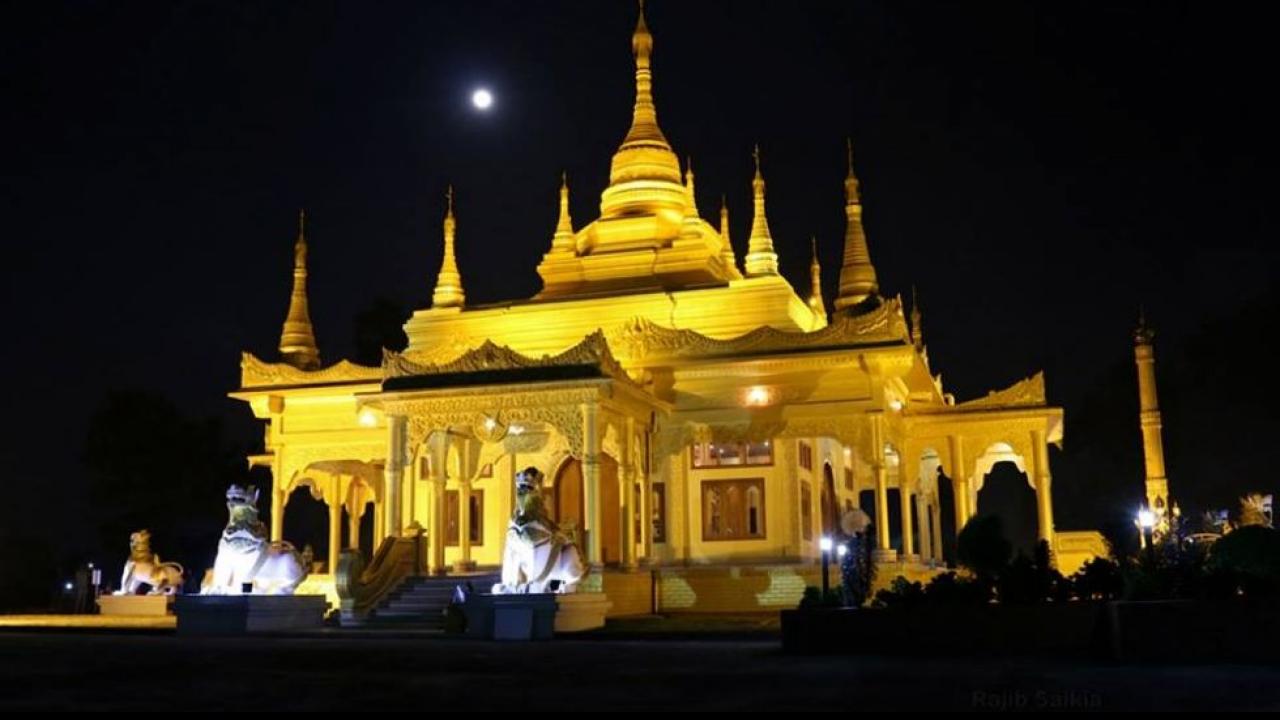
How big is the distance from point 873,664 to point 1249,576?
329cm

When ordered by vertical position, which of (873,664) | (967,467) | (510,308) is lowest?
(873,664)

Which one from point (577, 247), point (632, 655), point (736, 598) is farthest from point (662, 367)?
point (632, 655)

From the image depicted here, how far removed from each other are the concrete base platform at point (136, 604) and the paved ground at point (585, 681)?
48.6ft

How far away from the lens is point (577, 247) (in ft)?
102

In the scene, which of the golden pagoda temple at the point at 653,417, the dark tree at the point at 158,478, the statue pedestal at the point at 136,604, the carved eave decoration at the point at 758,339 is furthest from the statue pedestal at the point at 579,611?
the dark tree at the point at 158,478

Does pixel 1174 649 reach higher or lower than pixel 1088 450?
lower

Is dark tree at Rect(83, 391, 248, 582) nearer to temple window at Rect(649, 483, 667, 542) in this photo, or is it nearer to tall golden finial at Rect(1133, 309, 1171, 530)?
temple window at Rect(649, 483, 667, 542)

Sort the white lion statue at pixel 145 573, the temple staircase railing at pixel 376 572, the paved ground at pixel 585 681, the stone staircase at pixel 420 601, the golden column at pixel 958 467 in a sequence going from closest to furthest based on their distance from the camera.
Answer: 1. the paved ground at pixel 585 681
2. the stone staircase at pixel 420 601
3. the temple staircase railing at pixel 376 572
4. the golden column at pixel 958 467
5. the white lion statue at pixel 145 573

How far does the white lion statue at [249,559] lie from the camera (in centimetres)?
1952

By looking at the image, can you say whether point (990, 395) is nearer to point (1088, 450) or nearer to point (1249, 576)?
point (1249, 576)

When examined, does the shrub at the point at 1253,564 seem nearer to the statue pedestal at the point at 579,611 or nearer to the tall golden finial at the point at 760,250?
the statue pedestal at the point at 579,611

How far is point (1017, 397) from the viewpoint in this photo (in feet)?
90.4

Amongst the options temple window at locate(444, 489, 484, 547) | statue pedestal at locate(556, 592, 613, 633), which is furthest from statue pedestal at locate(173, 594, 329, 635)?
temple window at locate(444, 489, 484, 547)

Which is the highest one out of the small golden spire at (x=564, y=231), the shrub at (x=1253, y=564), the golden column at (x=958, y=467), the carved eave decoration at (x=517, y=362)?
the small golden spire at (x=564, y=231)
